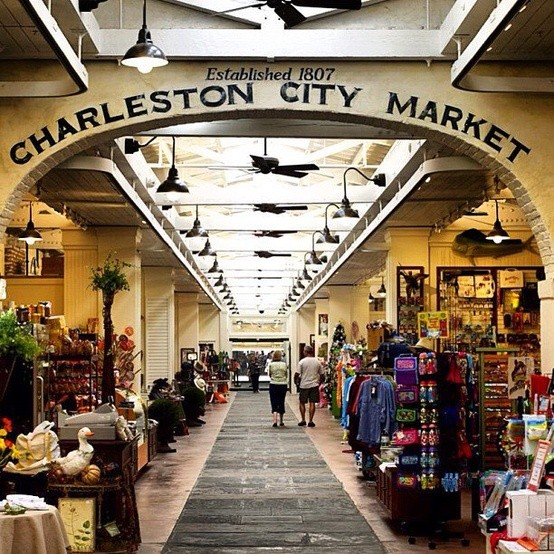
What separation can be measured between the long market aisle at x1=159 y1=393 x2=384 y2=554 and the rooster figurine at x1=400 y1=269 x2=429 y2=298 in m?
3.04

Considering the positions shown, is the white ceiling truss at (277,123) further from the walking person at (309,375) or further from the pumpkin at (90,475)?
the pumpkin at (90,475)

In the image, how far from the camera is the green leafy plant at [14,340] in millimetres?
8648

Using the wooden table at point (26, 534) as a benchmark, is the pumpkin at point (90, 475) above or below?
above

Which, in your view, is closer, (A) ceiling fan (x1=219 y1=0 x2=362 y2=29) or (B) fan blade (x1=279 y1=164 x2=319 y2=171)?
(A) ceiling fan (x1=219 y1=0 x2=362 y2=29)

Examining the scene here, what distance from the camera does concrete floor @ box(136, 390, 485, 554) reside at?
8750 millimetres

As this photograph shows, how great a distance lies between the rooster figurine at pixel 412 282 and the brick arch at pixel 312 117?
756cm

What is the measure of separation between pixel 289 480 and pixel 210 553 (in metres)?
4.66

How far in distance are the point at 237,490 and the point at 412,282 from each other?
6.76 m

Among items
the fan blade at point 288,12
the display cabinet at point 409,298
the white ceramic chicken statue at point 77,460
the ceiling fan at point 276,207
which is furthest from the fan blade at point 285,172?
the white ceramic chicken statue at point 77,460

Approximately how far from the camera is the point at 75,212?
16328 mm

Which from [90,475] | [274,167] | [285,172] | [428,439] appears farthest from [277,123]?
[90,475]

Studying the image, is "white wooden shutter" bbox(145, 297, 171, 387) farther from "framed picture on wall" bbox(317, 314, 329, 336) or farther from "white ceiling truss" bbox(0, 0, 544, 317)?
"framed picture on wall" bbox(317, 314, 329, 336)

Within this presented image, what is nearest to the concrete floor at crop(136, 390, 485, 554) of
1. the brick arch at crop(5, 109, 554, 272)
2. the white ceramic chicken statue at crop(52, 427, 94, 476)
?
the white ceramic chicken statue at crop(52, 427, 94, 476)

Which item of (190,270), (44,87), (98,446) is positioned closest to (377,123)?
(44,87)
